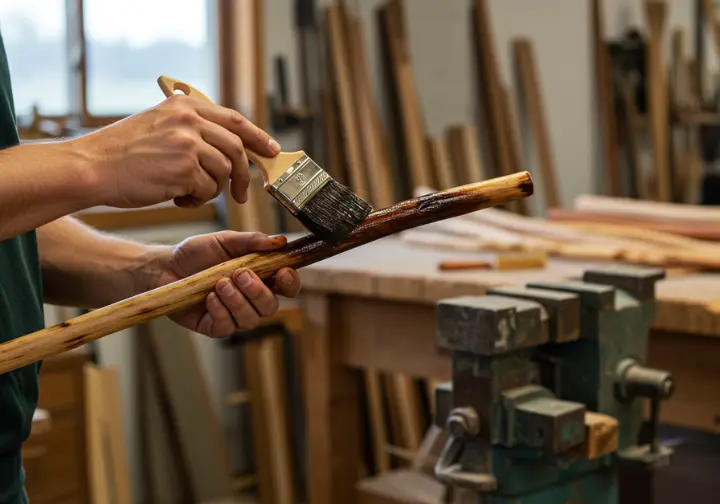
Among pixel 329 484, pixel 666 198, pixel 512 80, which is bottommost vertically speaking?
pixel 329 484

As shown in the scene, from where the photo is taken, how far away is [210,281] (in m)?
1.08

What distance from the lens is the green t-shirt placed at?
1.18 m

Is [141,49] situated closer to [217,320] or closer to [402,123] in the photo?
[402,123]

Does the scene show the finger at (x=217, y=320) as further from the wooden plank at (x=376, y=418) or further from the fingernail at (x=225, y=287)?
the wooden plank at (x=376, y=418)

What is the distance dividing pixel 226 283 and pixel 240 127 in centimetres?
18

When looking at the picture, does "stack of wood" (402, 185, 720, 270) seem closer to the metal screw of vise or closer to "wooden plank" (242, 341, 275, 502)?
the metal screw of vise

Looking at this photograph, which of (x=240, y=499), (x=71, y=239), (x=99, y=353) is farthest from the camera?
(x=240, y=499)

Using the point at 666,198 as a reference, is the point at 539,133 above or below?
above

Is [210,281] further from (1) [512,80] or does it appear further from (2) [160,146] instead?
(1) [512,80]

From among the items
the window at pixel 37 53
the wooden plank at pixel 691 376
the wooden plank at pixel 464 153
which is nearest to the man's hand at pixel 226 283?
the wooden plank at pixel 691 376

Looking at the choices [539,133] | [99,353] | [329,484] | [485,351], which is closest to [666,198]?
[539,133]

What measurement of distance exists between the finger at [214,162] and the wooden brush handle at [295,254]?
13 centimetres

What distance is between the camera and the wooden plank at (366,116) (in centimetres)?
410

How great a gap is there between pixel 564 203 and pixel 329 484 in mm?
3625
